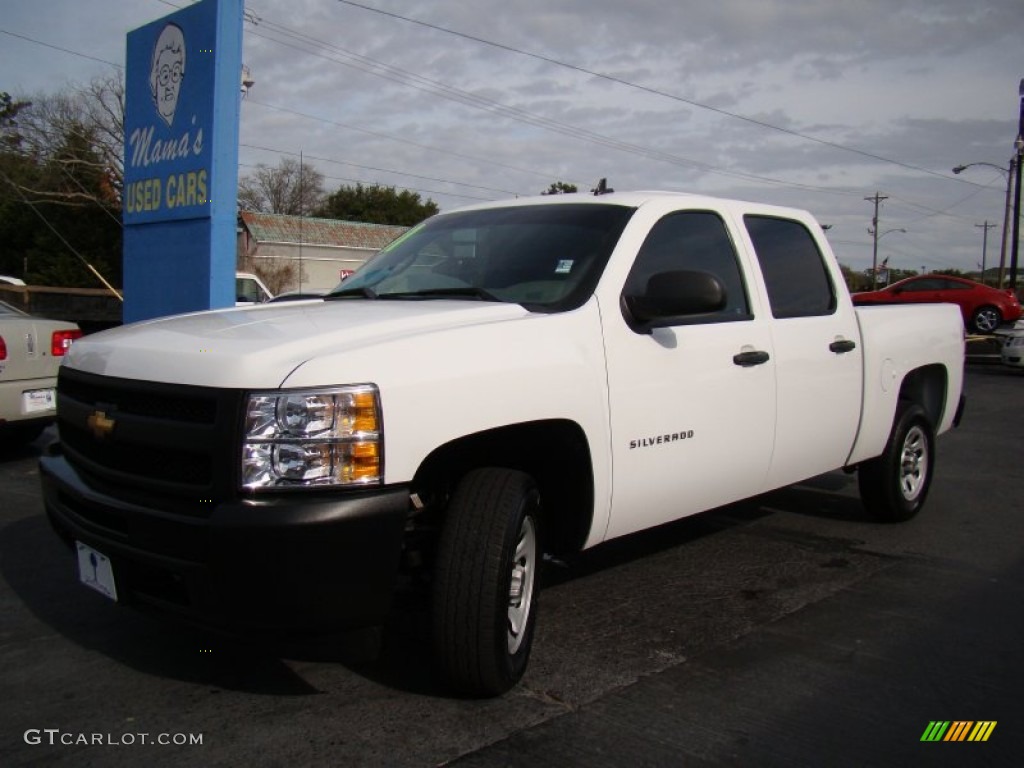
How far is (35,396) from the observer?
273 inches

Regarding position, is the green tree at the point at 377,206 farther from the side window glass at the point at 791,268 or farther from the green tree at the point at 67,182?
the side window glass at the point at 791,268

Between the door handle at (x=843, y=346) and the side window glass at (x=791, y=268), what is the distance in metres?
0.19

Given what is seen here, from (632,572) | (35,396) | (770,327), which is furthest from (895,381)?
(35,396)

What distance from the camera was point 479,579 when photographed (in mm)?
2889

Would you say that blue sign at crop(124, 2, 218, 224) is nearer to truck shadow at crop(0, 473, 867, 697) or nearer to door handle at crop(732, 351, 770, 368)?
truck shadow at crop(0, 473, 867, 697)

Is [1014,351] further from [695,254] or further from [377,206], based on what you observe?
[377,206]

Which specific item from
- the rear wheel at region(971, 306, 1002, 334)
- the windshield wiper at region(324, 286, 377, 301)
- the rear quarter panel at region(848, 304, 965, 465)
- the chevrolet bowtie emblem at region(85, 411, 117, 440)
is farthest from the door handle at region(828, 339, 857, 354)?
the rear wheel at region(971, 306, 1002, 334)

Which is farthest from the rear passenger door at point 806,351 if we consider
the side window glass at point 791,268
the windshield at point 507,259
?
the windshield at point 507,259

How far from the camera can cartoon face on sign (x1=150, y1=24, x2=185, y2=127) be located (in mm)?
8867

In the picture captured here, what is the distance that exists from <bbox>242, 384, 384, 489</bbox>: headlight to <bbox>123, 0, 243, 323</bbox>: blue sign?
6.39 m

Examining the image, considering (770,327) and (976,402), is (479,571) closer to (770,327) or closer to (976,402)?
(770,327)

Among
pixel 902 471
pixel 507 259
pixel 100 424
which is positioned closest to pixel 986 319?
pixel 902 471

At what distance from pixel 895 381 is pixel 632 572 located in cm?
211

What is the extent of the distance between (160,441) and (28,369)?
16.1ft
